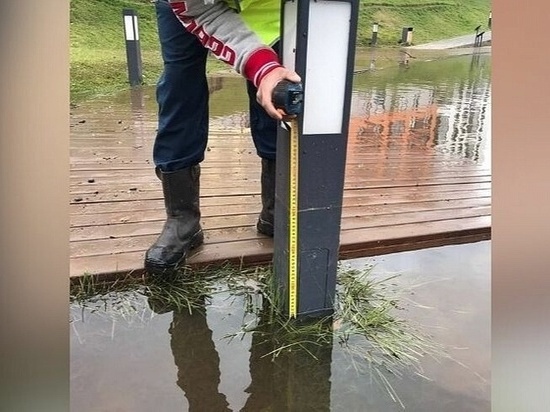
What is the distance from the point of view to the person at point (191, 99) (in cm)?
149

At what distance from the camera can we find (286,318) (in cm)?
168

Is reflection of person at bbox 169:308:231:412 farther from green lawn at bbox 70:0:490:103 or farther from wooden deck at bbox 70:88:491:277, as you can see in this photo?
green lawn at bbox 70:0:490:103

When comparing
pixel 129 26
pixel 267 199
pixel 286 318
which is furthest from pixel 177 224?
pixel 129 26

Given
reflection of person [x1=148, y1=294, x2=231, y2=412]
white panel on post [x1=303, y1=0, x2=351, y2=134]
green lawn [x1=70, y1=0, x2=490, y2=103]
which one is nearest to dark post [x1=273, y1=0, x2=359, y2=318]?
white panel on post [x1=303, y1=0, x2=351, y2=134]

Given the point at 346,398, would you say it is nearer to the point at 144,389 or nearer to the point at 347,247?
the point at 144,389

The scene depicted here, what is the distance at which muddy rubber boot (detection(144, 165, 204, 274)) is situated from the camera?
73.1 inches

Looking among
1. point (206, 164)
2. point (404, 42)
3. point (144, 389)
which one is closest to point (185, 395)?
point (144, 389)

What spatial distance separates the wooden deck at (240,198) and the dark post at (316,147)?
39 cm

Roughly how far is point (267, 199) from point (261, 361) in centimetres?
70

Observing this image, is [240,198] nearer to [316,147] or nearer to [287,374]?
[316,147]

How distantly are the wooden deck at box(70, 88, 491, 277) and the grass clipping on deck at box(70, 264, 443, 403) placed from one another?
0.22 feet
